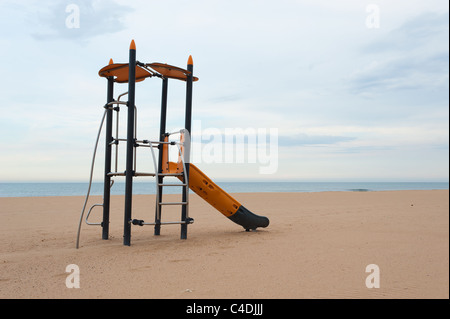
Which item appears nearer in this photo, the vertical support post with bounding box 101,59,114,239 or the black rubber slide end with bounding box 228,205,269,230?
the vertical support post with bounding box 101,59,114,239

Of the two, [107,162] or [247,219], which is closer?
[107,162]

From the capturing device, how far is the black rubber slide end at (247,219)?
7633 millimetres

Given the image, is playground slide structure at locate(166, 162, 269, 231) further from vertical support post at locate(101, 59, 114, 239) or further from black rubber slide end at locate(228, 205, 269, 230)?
vertical support post at locate(101, 59, 114, 239)

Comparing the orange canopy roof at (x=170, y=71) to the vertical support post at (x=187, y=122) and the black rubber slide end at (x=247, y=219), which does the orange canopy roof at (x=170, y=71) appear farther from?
the black rubber slide end at (x=247, y=219)

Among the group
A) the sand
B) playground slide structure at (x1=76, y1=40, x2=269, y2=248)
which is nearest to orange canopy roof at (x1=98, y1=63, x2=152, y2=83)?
playground slide structure at (x1=76, y1=40, x2=269, y2=248)

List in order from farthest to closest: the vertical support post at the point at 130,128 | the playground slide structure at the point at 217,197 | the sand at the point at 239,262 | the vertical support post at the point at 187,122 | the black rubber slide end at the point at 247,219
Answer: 1. the black rubber slide end at the point at 247,219
2. the playground slide structure at the point at 217,197
3. the vertical support post at the point at 187,122
4. the vertical support post at the point at 130,128
5. the sand at the point at 239,262

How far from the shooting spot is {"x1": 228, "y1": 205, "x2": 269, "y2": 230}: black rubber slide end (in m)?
7.63

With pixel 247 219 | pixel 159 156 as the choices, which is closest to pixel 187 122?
pixel 159 156

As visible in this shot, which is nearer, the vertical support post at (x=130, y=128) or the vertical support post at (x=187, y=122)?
the vertical support post at (x=130, y=128)

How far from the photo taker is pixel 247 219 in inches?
304

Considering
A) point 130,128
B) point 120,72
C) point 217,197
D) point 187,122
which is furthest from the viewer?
point 217,197

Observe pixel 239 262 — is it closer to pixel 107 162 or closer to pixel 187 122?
pixel 187 122

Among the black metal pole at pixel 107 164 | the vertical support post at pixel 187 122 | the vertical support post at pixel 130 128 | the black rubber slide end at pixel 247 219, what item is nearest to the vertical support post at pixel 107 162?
the black metal pole at pixel 107 164
